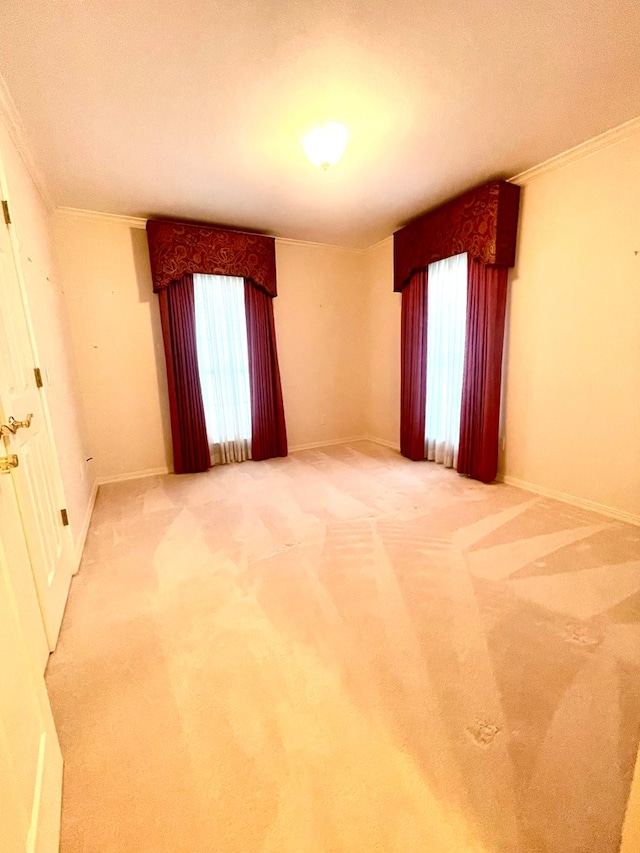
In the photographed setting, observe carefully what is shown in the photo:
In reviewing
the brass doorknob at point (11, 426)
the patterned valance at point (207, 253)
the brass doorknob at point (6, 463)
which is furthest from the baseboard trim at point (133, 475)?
the brass doorknob at point (6, 463)

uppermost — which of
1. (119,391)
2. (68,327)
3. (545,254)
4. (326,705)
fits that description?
(545,254)

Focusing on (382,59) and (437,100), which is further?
(437,100)

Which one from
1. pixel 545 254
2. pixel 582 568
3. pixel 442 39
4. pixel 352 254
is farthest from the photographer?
pixel 352 254

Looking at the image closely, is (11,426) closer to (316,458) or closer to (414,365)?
(316,458)

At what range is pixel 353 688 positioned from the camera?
4.20 feet

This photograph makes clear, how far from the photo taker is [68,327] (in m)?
3.17

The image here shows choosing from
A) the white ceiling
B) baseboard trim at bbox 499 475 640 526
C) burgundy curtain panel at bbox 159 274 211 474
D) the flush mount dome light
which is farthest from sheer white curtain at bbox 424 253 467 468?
burgundy curtain panel at bbox 159 274 211 474

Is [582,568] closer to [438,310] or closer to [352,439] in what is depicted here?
[438,310]

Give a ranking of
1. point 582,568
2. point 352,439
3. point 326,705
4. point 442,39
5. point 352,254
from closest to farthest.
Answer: point 326,705, point 442,39, point 582,568, point 352,254, point 352,439

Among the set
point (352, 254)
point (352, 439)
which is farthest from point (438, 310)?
point (352, 439)

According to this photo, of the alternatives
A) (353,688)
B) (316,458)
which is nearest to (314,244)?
(316,458)

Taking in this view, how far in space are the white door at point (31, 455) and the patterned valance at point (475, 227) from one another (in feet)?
10.4

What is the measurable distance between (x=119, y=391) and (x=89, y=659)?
2694mm

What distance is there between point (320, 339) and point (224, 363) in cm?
132
